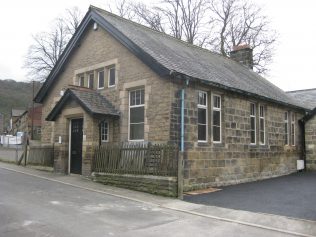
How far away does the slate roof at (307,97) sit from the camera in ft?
80.9

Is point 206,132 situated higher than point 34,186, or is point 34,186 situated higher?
point 206,132

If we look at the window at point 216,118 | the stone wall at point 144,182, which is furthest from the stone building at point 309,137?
the stone wall at point 144,182

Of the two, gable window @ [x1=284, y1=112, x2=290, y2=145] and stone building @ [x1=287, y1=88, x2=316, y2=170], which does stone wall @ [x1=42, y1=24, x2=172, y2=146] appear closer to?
gable window @ [x1=284, y1=112, x2=290, y2=145]

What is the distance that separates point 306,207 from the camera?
10766 millimetres

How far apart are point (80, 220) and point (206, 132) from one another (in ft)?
25.1

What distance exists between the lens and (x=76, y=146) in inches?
632

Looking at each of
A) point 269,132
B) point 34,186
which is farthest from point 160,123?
point 269,132

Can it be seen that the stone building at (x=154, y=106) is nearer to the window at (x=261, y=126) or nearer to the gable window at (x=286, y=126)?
the window at (x=261, y=126)

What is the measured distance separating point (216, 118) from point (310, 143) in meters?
10.4

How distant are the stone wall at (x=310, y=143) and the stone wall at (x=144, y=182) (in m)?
14.2

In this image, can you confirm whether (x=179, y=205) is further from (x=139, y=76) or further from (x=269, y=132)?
(x=269, y=132)

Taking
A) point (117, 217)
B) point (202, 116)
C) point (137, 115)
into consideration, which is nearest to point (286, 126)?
point (202, 116)

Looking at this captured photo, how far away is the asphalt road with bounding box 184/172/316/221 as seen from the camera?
10328 millimetres

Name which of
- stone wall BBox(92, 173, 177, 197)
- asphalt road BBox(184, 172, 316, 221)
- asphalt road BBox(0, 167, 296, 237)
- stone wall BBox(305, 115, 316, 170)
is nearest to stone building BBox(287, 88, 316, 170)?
stone wall BBox(305, 115, 316, 170)
